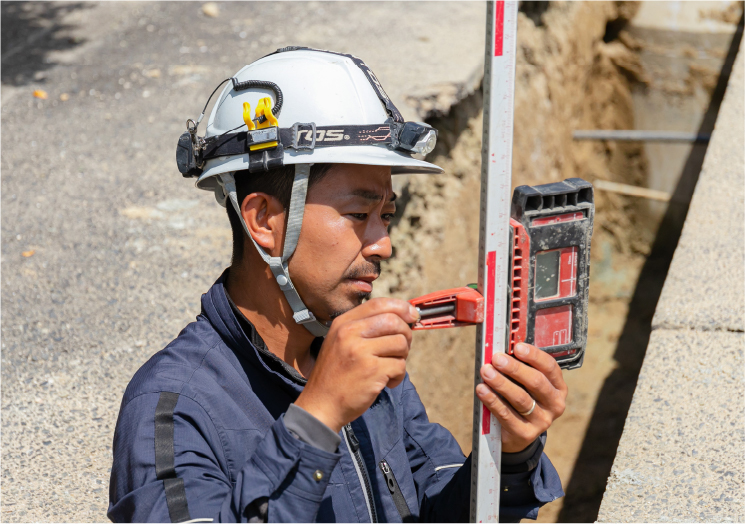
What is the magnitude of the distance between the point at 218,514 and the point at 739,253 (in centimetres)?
336

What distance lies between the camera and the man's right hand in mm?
1600

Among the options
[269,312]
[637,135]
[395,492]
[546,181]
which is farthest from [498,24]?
[637,135]

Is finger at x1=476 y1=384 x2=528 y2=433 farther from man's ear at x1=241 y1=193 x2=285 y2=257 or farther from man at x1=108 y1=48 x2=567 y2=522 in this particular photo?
man's ear at x1=241 y1=193 x2=285 y2=257

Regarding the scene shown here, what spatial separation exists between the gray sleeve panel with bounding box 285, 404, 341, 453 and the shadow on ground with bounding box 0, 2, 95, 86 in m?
5.50

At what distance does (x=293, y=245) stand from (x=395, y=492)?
77 centimetres

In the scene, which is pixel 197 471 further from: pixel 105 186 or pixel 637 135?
pixel 637 135

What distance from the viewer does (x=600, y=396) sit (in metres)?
6.69

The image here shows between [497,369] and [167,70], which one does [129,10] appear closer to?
[167,70]

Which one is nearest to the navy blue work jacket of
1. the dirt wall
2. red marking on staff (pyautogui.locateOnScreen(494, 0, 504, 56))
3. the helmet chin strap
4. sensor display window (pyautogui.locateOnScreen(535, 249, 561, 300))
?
the helmet chin strap

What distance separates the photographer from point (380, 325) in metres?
1.61

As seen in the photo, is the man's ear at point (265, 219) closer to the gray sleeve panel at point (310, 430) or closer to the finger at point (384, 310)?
the finger at point (384, 310)

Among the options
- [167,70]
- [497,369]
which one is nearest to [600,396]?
[167,70]

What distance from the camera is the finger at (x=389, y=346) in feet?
5.28

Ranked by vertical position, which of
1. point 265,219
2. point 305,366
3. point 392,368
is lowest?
point 305,366
